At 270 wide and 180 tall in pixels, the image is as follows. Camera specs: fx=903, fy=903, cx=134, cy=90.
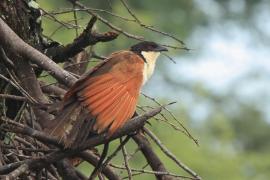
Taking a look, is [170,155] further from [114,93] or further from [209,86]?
[209,86]

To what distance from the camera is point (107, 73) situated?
128 inches

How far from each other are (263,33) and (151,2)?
18.1ft

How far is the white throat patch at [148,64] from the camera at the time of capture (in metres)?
3.52

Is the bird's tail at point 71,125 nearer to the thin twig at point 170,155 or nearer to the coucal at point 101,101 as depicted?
the coucal at point 101,101

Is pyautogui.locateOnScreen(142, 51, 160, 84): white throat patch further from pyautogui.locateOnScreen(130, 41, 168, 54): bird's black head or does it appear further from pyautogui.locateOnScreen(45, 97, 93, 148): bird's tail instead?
pyautogui.locateOnScreen(45, 97, 93, 148): bird's tail

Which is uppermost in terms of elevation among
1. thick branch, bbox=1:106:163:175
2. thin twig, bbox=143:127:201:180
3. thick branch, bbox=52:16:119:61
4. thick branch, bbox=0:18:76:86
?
thick branch, bbox=52:16:119:61

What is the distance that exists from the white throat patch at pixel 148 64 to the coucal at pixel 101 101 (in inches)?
0.8

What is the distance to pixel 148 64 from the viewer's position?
11.9ft

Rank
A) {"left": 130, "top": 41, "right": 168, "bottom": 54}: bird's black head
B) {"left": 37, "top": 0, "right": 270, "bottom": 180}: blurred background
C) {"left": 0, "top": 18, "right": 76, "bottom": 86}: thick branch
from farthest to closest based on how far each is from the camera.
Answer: {"left": 37, "top": 0, "right": 270, "bottom": 180}: blurred background < {"left": 130, "top": 41, "right": 168, "bottom": 54}: bird's black head < {"left": 0, "top": 18, "right": 76, "bottom": 86}: thick branch

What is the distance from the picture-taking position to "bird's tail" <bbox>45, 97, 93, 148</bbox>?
285 centimetres

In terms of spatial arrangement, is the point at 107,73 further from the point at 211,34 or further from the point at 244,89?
the point at 211,34

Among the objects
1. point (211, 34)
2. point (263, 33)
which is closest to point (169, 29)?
point (211, 34)

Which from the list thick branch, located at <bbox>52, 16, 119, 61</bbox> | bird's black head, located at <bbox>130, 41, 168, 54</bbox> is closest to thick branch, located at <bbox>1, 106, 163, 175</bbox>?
thick branch, located at <bbox>52, 16, 119, 61</bbox>

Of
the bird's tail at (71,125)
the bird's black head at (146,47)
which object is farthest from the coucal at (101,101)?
the bird's black head at (146,47)
